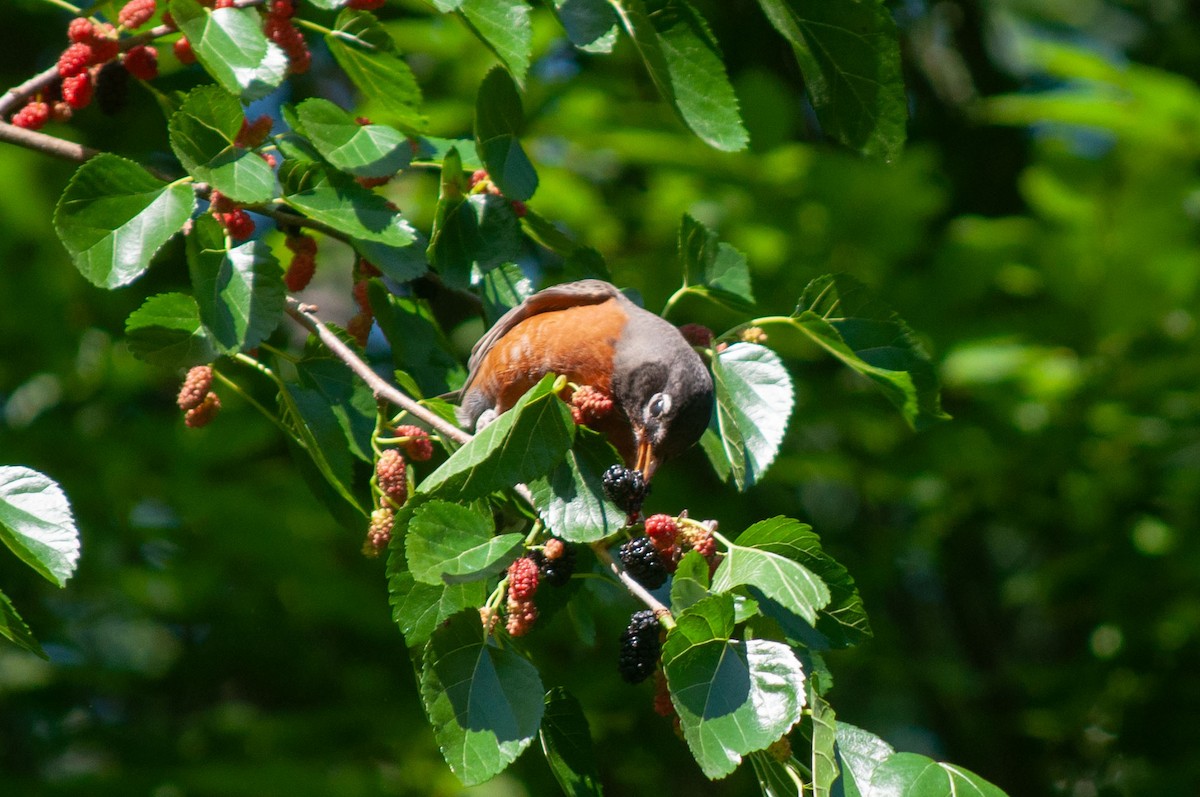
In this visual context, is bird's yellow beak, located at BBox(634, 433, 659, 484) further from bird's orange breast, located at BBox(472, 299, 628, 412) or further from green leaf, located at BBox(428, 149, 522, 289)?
green leaf, located at BBox(428, 149, 522, 289)

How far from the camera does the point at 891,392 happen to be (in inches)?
92.8

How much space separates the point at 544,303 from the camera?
2.83 meters

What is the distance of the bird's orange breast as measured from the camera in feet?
8.68

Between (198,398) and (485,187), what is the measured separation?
67cm

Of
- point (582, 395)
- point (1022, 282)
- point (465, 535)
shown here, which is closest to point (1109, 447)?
point (1022, 282)

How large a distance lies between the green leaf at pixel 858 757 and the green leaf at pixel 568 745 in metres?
0.42

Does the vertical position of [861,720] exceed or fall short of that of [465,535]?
it falls short

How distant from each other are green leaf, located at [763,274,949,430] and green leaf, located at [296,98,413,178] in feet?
2.50

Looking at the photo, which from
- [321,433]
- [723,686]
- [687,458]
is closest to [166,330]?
[321,433]

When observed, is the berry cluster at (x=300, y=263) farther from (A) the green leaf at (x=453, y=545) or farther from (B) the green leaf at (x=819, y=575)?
(B) the green leaf at (x=819, y=575)

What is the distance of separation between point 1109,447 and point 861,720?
10.8 feet

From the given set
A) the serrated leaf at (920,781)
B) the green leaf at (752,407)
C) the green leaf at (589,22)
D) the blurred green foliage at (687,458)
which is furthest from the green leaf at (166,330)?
the blurred green foliage at (687,458)

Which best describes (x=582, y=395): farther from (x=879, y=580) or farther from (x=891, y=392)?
(x=879, y=580)

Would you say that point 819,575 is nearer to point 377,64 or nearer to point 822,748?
point 822,748
